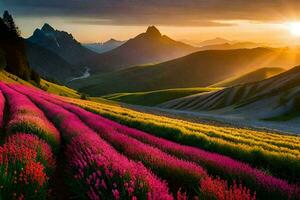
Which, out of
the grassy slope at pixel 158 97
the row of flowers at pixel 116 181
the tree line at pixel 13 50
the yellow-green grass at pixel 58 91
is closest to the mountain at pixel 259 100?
the grassy slope at pixel 158 97

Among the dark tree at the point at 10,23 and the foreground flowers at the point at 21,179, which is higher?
the dark tree at the point at 10,23

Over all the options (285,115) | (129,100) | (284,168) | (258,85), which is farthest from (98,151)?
(129,100)

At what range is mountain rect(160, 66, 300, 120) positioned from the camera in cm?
9862

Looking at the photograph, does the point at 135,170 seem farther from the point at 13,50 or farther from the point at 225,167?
the point at 13,50

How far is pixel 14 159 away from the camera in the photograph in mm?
9391

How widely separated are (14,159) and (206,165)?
5657 millimetres

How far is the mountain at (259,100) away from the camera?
98.6m

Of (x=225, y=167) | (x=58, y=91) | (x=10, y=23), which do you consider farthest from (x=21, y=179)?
(x=10, y=23)

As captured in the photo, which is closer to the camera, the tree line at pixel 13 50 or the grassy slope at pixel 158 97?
the tree line at pixel 13 50

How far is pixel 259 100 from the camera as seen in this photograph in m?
112

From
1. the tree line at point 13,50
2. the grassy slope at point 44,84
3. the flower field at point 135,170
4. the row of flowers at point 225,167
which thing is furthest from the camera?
the tree line at point 13,50

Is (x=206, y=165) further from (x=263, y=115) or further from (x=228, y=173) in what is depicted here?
(x=263, y=115)

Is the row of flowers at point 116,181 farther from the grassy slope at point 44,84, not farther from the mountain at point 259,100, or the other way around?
the mountain at point 259,100

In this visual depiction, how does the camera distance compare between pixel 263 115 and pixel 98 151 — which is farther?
pixel 263 115
